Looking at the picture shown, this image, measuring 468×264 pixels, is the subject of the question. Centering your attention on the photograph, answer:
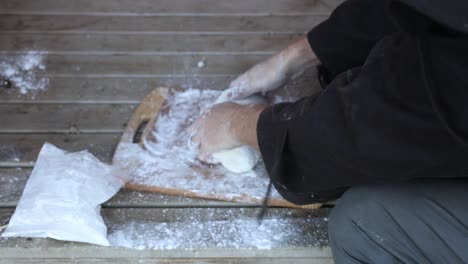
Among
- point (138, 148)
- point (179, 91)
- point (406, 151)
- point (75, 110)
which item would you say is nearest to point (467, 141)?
point (406, 151)

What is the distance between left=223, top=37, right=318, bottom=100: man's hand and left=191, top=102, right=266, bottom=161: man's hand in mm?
161

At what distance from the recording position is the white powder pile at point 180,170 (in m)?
1.27

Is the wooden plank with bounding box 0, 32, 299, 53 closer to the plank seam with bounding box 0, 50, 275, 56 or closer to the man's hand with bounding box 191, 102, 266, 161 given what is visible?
the plank seam with bounding box 0, 50, 275, 56

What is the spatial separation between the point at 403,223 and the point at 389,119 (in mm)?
269

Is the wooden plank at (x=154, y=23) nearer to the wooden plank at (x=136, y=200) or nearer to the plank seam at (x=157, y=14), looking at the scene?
the plank seam at (x=157, y=14)

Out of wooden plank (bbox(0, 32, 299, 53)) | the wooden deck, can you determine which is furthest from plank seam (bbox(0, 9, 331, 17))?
wooden plank (bbox(0, 32, 299, 53))

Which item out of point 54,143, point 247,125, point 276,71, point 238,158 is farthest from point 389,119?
point 54,143

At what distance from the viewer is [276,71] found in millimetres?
1415

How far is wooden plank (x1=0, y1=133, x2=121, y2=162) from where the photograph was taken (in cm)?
138

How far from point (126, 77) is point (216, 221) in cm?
67

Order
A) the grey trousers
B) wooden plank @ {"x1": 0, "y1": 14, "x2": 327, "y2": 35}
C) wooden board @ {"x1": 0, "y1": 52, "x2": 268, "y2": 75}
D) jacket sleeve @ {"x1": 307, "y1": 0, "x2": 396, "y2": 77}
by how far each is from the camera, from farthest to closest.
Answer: wooden plank @ {"x1": 0, "y1": 14, "x2": 327, "y2": 35}, wooden board @ {"x1": 0, "y1": 52, "x2": 268, "y2": 75}, jacket sleeve @ {"x1": 307, "y1": 0, "x2": 396, "y2": 77}, the grey trousers

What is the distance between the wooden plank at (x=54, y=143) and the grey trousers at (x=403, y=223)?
64 cm

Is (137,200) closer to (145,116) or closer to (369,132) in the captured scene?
(145,116)

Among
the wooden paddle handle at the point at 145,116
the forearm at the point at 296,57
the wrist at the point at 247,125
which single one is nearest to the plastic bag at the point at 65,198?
the wooden paddle handle at the point at 145,116
